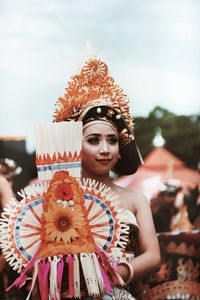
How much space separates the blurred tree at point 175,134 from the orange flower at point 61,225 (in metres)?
1.26

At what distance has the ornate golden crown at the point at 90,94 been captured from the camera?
300 centimetres

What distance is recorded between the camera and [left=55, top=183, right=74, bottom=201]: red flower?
2799 millimetres

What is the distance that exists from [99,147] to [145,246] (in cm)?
43

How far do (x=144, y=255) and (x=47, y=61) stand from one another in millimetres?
1014

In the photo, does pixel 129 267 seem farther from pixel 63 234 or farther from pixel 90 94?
pixel 90 94

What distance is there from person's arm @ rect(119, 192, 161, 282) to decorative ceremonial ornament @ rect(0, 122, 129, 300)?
10cm

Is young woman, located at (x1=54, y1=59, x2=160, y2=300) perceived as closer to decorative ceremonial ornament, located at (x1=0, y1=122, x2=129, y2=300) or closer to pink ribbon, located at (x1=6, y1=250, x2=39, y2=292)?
decorative ceremonial ornament, located at (x1=0, y1=122, x2=129, y2=300)

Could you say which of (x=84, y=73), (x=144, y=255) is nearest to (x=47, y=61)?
(x=84, y=73)

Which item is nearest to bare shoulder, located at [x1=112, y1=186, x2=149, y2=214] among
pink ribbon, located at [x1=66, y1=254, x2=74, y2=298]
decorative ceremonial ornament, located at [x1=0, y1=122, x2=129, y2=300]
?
decorative ceremonial ornament, located at [x1=0, y1=122, x2=129, y2=300]

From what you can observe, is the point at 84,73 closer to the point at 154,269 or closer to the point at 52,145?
the point at 52,145

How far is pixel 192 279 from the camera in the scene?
3.69 metres

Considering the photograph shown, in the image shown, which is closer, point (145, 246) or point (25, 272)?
point (25, 272)

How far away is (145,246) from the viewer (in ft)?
9.73

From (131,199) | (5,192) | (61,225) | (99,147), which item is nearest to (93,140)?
(99,147)
